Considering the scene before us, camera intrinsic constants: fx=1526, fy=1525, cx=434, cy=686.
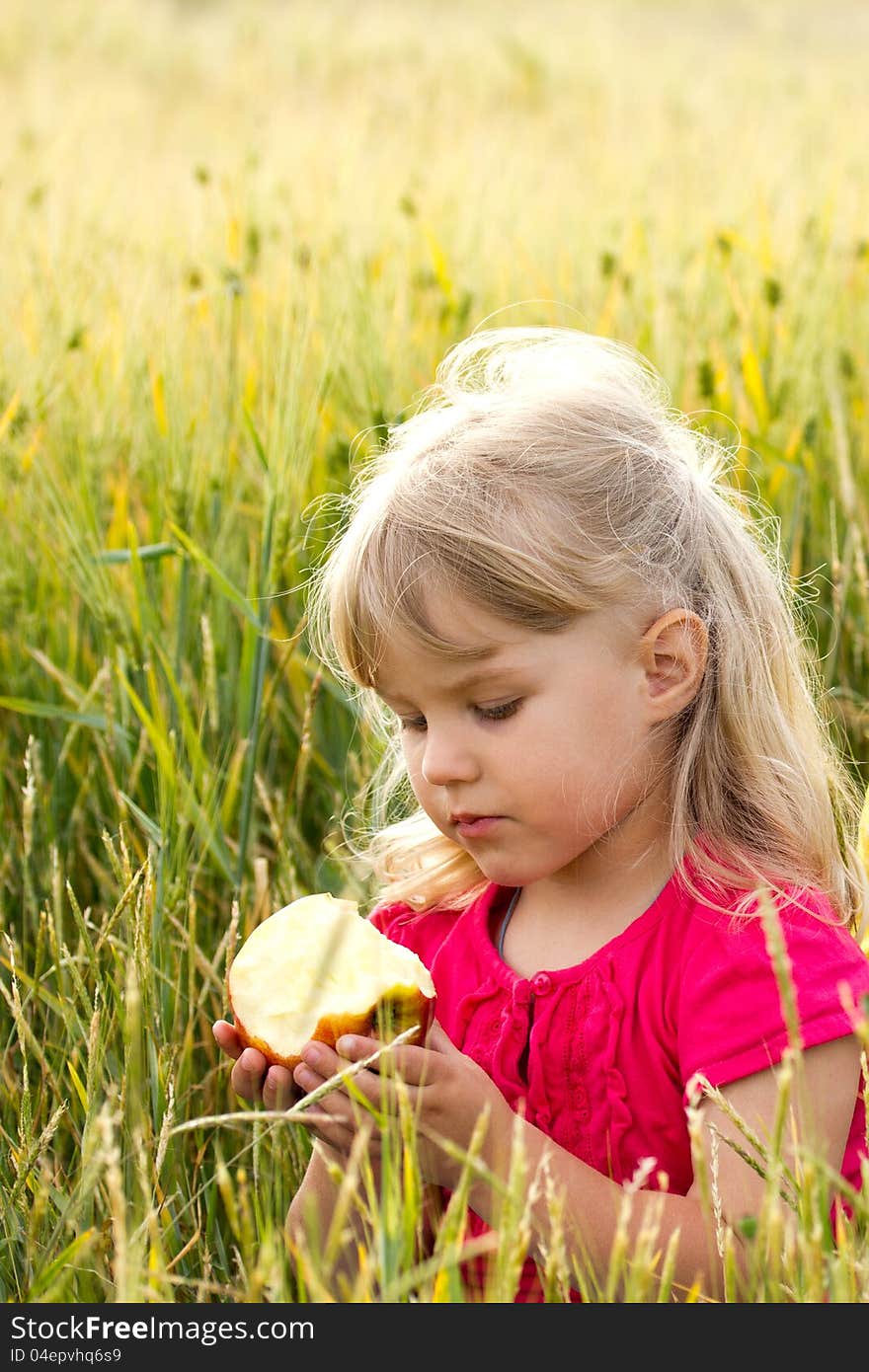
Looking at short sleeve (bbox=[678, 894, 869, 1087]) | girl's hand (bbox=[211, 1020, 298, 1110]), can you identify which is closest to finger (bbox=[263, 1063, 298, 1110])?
girl's hand (bbox=[211, 1020, 298, 1110])

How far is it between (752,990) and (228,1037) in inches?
17.3

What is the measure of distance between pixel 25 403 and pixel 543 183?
242cm

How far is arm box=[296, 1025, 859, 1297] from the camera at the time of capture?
45.6 inches

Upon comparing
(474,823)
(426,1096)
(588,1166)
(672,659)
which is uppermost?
(672,659)

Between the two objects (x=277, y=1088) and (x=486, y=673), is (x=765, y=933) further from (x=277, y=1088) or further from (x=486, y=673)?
(x=277, y=1088)

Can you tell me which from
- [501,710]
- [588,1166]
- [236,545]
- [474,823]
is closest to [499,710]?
[501,710]

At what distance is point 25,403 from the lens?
2.11m

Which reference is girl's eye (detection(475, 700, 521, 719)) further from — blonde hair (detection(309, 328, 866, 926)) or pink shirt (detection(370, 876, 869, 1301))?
pink shirt (detection(370, 876, 869, 1301))

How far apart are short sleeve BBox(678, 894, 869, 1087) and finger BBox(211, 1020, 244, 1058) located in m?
0.38

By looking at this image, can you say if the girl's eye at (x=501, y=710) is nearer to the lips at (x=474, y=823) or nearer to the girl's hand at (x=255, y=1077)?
the lips at (x=474, y=823)

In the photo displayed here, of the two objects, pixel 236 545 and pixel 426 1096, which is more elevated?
pixel 236 545

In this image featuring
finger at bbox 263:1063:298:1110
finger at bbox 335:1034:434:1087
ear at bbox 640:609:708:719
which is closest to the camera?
finger at bbox 335:1034:434:1087

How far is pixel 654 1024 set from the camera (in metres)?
1.32
